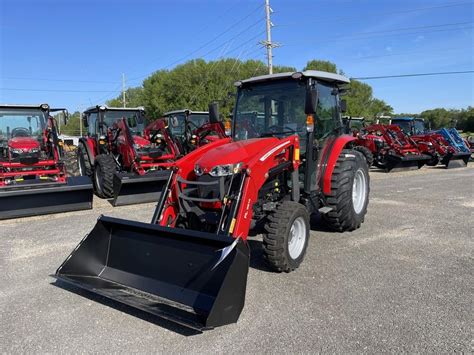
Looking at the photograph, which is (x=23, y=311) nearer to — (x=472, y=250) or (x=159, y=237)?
(x=159, y=237)

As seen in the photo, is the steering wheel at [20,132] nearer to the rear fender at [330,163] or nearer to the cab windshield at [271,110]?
the cab windshield at [271,110]

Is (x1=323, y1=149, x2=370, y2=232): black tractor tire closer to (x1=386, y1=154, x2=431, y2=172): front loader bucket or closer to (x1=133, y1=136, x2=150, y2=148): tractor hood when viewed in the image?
(x1=133, y1=136, x2=150, y2=148): tractor hood

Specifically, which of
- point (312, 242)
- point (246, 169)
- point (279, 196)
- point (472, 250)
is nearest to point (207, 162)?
point (246, 169)

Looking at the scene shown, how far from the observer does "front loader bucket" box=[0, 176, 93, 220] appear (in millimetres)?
7375

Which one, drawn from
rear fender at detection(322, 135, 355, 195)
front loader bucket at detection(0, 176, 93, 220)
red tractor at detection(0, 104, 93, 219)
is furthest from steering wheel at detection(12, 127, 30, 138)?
rear fender at detection(322, 135, 355, 195)

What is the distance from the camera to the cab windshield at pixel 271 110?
5348mm

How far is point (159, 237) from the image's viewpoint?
3898 mm

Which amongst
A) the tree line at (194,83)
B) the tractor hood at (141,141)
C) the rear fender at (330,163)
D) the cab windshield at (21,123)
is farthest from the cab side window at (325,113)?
the tree line at (194,83)

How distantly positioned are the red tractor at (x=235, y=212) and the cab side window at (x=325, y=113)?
0.04ft

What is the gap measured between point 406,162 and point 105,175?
11.0 meters

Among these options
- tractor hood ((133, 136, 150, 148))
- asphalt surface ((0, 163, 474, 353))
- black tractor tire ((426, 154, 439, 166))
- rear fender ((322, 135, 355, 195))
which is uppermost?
tractor hood ((133, 136, 150, 148))

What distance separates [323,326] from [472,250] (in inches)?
113

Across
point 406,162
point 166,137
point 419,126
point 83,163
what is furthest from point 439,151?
point 83,163

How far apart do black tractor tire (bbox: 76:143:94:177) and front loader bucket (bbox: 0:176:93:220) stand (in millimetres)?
2765
